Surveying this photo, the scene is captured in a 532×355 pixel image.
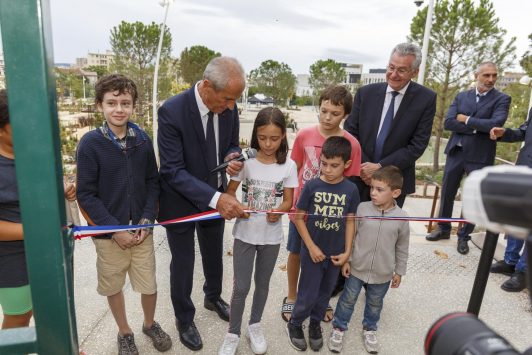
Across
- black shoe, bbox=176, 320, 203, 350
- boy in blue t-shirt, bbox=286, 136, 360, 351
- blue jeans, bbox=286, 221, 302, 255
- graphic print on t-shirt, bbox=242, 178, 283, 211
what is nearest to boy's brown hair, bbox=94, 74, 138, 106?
graphic print on t-shirt, bbox=242, 178, 283, 211

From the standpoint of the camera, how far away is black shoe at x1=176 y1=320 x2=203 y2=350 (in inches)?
106

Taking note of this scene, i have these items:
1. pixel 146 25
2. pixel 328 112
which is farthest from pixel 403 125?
pixel 146 25

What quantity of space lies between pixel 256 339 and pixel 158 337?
2.38ft

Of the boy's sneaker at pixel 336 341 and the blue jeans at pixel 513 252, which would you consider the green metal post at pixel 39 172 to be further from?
the blue jeans at pixel 513 252

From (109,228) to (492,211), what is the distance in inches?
82.3

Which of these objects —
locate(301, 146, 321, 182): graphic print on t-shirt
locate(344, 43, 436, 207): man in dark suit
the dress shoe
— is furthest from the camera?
the dress shoe

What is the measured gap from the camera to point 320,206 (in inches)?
101

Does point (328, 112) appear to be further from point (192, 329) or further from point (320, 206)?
point (192, 329)

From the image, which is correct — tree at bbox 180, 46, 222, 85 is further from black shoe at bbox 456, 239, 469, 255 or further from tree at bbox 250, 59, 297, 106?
black shoe at bbox 456, 239, 469, 255

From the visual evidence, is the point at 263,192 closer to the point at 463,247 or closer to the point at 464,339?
the point at 464,339

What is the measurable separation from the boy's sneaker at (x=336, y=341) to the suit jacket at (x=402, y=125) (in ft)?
4.53

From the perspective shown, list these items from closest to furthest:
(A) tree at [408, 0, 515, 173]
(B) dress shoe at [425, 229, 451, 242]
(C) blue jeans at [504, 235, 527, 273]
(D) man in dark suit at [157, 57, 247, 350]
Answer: (D) man in dark suit at [157, 57, 247, 350] → (C) blue jeans at [504, 235, 527, 273] → (B) dress shoe at [425, 229, 451, 242] → (A) tree at [408, 0, 515, 173]

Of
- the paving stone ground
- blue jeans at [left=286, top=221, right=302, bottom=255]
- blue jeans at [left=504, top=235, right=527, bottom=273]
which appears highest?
blue jeans at [left=286, top=221, right=302, bottom=255]

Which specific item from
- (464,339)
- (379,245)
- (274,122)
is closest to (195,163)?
(274,122)
